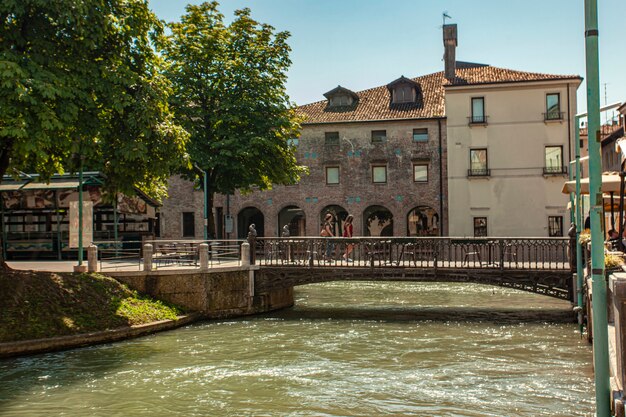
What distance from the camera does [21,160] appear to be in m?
19.8

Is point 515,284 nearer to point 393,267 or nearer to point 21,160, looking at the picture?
point 393,267

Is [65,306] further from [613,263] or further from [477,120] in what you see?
[477,120]

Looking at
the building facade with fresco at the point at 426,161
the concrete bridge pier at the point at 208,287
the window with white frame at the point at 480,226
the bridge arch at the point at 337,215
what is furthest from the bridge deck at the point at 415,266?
the bridge arch at the point at 337,215

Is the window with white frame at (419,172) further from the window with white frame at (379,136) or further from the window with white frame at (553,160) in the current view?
the window with white frame at (553,160)

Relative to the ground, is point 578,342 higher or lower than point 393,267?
lower

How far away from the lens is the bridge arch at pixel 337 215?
144ft

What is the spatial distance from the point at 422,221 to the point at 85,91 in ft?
92.6

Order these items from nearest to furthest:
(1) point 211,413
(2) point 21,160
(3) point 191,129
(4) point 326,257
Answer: (1) point 211,413 → (2) point 21,160 → (4) point 326,257 → (3) point 191,129

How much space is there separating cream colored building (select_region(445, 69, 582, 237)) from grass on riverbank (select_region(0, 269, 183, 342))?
24.1 m

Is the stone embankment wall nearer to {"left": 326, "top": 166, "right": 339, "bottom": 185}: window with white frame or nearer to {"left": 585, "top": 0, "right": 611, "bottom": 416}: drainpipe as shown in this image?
{"left": 585, "top": 0, "right": 611, "bottom": 416}: drainpipe

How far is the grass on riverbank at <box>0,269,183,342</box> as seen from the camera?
16.9 metres

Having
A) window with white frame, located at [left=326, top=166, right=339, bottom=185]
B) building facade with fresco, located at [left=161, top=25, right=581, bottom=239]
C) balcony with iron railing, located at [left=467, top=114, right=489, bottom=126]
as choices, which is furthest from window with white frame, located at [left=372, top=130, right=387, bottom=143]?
balcony with iron railing, located at [left=467, top=114, right=489, bottom=126]

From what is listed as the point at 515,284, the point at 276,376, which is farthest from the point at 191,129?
the point at 276,376

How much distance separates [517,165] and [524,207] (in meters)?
2.54
